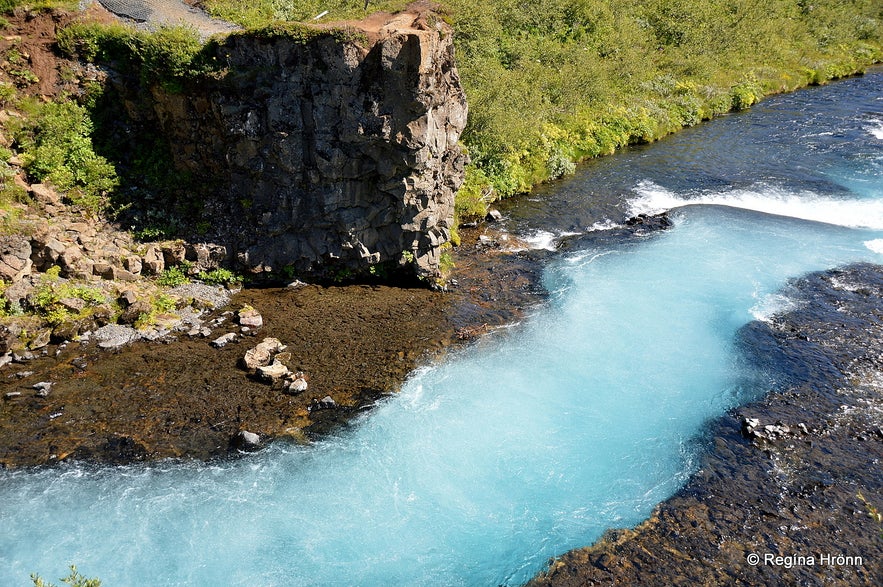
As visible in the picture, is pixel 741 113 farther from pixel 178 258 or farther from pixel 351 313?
pixel 178 258

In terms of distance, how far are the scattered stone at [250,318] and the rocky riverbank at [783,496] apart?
13.5m

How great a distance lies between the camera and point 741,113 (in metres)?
46.8

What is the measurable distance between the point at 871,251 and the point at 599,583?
23.4 meters

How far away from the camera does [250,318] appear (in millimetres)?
22406

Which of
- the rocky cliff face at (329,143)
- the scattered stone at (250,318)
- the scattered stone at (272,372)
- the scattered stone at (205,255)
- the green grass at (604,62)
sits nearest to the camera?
the scattered stone at (272,372)

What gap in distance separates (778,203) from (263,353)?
94.9 feet

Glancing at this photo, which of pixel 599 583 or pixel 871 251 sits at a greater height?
pixel 871 251

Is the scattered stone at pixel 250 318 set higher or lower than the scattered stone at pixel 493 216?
lower

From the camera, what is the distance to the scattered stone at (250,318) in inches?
876

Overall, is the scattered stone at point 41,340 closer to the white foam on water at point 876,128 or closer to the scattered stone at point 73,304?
the scattered stone at point 73,304

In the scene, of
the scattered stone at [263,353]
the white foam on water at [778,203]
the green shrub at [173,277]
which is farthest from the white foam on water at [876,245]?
the green shrub at [173,277]

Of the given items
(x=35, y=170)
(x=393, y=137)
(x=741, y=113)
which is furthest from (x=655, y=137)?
(x=35, y=170)

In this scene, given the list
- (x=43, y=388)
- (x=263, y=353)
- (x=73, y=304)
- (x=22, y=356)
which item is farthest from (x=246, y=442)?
(x=73, y=304)

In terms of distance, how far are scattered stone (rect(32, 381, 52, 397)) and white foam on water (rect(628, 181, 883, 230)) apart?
90.7 ft
